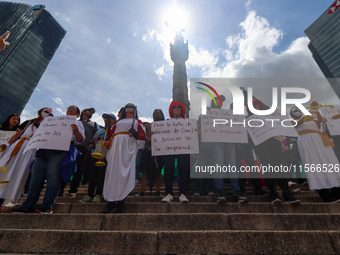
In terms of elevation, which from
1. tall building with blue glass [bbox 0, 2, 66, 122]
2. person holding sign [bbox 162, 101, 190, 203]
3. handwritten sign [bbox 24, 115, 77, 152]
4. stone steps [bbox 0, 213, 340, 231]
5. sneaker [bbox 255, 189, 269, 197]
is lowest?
stone steps [bbox 0, 213, 340, 231]

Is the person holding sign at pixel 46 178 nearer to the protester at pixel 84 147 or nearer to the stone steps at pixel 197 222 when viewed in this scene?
the stone steps at pixel 197 222

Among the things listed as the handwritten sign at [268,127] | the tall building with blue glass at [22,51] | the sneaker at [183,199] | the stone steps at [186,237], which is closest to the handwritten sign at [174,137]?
the sneaker at [183,199]

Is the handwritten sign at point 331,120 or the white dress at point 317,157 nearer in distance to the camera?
the white dress at point 317,157

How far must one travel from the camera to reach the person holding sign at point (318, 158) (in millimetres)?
3649

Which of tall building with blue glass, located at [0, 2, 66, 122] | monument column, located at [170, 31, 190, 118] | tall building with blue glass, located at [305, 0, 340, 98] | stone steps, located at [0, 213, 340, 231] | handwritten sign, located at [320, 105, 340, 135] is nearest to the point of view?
stone steps, located at [0, 213, 340, 231]

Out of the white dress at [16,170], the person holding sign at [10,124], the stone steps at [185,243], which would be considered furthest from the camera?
the person holding sign at [10,124]

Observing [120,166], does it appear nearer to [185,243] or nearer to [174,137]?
[174,137]

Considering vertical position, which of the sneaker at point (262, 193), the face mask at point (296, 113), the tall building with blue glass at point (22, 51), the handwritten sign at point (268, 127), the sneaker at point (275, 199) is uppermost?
the tall building with blue glass at point (22, 51)

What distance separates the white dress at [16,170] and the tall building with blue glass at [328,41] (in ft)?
240

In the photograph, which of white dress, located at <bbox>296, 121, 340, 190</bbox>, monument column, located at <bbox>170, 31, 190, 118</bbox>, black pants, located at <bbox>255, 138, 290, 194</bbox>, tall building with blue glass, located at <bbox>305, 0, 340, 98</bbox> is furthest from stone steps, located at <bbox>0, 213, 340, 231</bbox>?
tall building with blue glass, located at <bbox>305, 0, 340, 98</bbox>

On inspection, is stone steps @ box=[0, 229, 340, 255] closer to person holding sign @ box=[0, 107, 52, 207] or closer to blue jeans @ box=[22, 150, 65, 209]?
blue jeans @ box=[22, 150, 65, 209]

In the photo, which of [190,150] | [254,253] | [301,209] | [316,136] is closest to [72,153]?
[190,150]

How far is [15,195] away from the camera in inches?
135

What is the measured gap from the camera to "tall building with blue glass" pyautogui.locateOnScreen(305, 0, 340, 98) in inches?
2265
